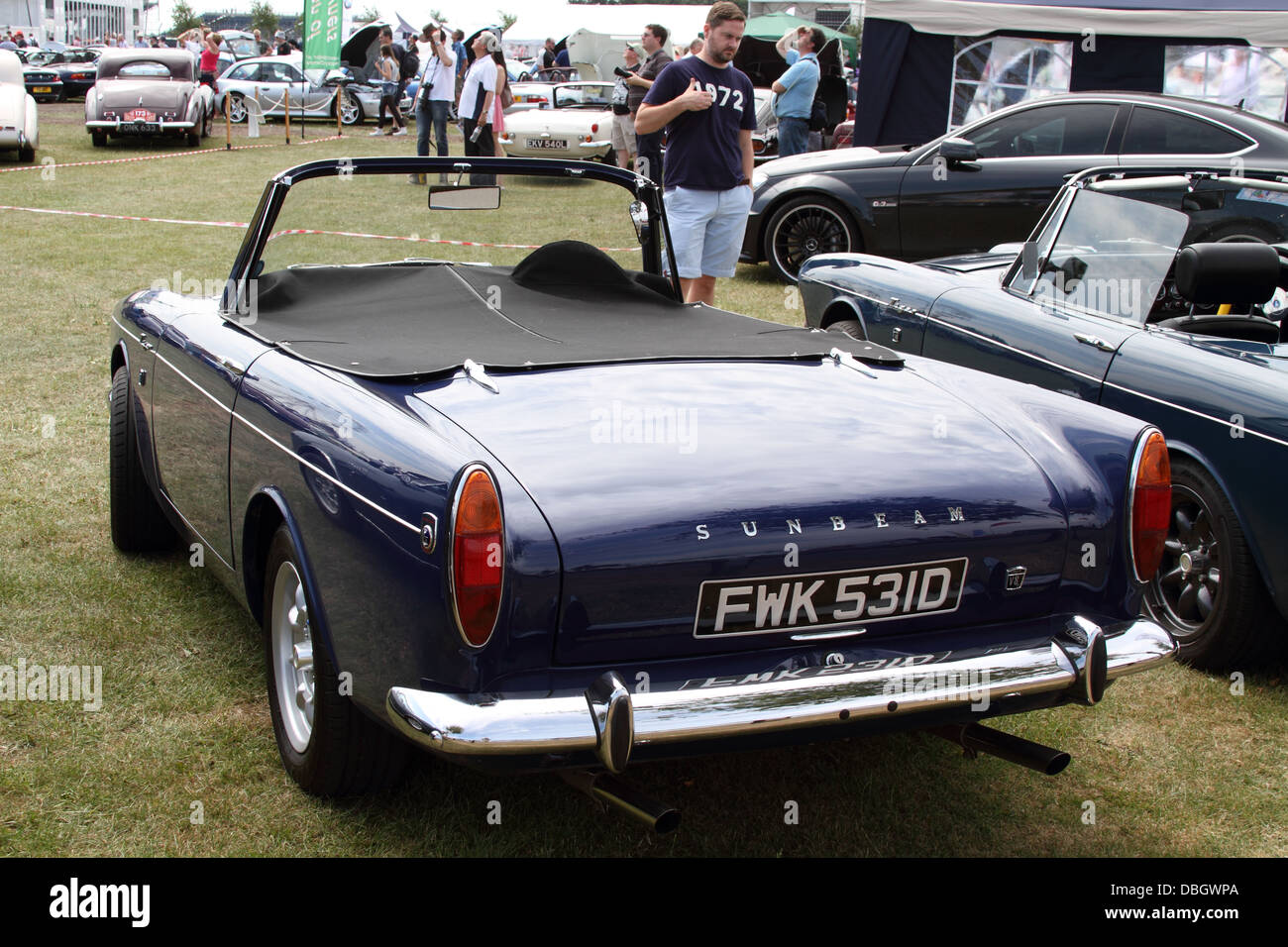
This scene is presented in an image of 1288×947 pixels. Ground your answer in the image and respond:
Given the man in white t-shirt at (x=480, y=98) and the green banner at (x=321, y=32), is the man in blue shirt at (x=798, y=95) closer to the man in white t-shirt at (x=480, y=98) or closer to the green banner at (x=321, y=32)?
the man in white t-shirt at (x=480, y=98)

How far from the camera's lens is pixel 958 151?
8625mm

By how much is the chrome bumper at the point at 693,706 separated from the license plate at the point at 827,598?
0.35 ft

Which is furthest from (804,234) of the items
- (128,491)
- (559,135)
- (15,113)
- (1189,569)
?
(15,113)

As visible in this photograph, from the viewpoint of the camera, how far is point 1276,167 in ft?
25.6

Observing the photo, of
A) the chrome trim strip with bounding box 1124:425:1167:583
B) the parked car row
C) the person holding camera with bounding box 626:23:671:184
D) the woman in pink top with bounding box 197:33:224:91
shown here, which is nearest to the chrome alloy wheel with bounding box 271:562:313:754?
the chrome trim strip with bounding box 1124:425:1167:583

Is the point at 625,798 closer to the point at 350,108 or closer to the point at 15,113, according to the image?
the point at 15,113

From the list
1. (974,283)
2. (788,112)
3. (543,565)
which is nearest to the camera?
(543,565)

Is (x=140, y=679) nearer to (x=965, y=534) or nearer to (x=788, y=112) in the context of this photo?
(x=965, y=534)

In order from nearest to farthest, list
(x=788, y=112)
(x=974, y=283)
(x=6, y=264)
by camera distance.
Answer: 1. (x=974, y=283)
2. (x=6, y=264)
3. (x=788, y=112)

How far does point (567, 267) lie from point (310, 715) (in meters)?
1.62

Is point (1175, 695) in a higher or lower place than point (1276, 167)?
lower

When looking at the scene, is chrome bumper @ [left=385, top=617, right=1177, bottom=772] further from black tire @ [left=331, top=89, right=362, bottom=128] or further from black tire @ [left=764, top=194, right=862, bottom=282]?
black tire @ [left=331, top=89, right=362, bottom=128]
